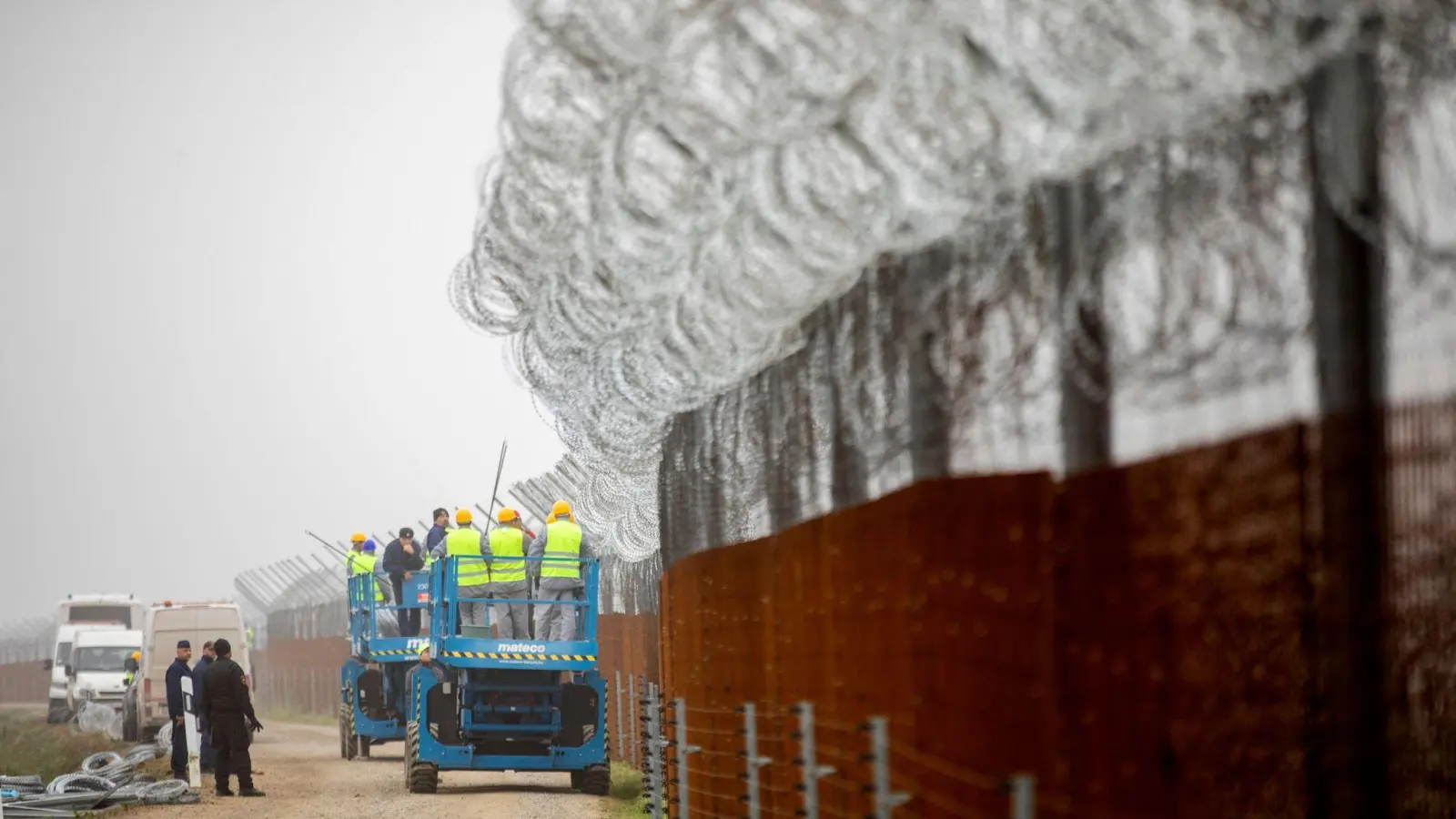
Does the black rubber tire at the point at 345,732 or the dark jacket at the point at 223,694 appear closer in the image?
the dark jacket at the point at 223,694

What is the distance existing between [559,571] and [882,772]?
13.7m

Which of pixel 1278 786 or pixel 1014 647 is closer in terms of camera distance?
pixel 1278 786

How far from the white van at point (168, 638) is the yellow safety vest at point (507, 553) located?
44.6 ft

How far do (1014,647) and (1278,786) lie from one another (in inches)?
55.1

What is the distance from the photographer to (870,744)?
6660 mm

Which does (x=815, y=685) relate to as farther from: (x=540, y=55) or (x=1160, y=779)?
(x=1160, y=779)

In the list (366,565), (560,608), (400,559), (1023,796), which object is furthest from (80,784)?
(1023,796)

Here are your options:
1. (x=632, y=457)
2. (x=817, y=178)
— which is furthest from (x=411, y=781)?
(x=817, y=178)

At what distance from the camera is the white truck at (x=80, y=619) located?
145ft

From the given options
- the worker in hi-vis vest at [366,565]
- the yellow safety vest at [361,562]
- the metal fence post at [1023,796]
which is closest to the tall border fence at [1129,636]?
the metal fence post at [1023,796]

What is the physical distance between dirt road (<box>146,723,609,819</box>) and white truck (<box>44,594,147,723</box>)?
18971mm

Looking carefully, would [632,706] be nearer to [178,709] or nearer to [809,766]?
[178,709]

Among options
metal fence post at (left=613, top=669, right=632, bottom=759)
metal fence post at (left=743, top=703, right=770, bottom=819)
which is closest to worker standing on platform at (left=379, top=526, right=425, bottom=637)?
metal fence post at (left=613, top=669, right=632, bottom=759)

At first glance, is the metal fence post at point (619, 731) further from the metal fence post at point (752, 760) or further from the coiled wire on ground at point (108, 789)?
the metal fence post at point (752, 760)
